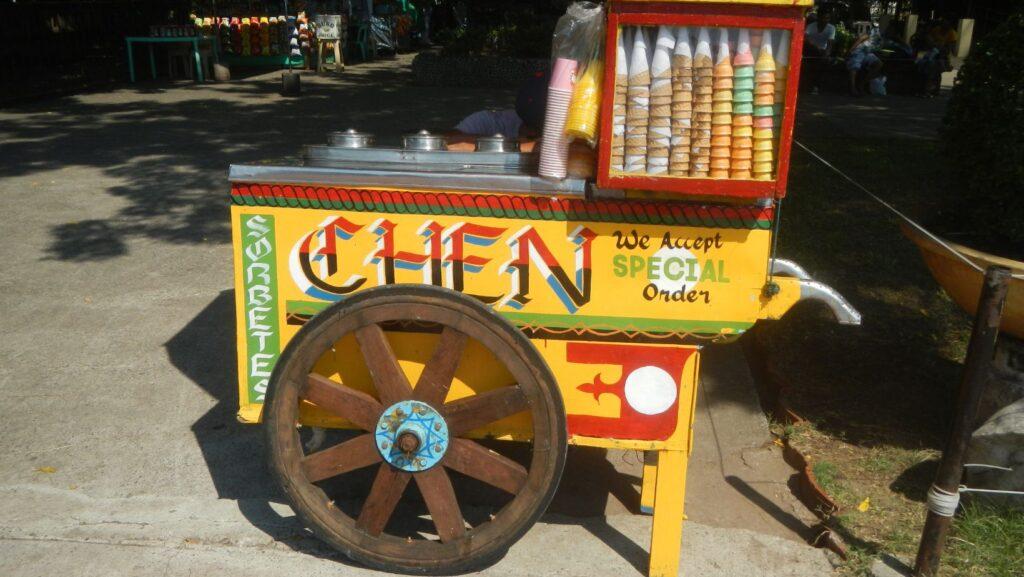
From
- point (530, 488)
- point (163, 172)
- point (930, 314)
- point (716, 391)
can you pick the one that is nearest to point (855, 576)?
point (530, 488)

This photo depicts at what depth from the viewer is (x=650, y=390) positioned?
3021mm

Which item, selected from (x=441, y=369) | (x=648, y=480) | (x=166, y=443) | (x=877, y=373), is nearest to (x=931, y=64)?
(x=877, y=373)

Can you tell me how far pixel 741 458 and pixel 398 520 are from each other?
1648 mm

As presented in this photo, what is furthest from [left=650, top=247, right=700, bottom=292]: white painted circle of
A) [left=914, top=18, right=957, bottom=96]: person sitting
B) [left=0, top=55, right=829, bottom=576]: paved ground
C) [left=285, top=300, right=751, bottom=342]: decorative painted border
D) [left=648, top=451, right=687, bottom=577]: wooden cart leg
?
[left=914, top=18, right=957, bottom=96]: person sitting

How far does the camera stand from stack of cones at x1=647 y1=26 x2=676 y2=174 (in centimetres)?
267

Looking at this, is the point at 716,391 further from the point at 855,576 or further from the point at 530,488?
the point at 530,488

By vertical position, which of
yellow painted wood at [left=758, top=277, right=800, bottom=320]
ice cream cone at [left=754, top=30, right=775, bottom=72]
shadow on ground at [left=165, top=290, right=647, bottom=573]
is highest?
ice cream cone at [left=754, top=30, right=775, bottom=72]

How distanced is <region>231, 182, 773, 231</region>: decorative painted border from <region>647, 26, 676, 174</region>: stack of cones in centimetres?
16

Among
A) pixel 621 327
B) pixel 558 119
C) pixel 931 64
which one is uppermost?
pixel 558 119

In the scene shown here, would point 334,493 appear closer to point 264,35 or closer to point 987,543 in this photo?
point 987,543

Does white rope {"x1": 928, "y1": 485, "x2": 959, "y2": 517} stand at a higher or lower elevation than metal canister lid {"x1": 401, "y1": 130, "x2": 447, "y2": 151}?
lower

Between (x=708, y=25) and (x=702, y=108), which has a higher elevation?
(x=708, y=25)

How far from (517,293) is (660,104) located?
0.76 meters

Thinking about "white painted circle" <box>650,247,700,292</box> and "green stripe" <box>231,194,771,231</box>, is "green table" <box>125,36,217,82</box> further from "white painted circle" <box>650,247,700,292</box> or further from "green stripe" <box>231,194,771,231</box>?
"white painted circle" <box>650,247,700,292</box>
